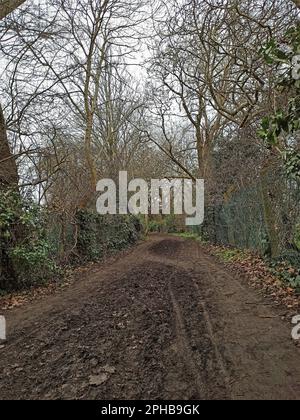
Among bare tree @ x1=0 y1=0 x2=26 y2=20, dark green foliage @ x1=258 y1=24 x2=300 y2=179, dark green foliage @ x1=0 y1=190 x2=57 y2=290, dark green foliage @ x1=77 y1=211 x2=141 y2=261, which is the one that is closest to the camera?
dark green foliage @ x1=258 y1=24 x2=300 y2=179

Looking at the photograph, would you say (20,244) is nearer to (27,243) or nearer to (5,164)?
(27,243)

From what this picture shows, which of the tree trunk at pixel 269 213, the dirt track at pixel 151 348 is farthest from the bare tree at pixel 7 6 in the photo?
the tree trunk at pixel 269 213

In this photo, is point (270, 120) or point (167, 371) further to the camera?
point (270, 120)

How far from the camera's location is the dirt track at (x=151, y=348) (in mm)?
2977

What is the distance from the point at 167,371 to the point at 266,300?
307 cm

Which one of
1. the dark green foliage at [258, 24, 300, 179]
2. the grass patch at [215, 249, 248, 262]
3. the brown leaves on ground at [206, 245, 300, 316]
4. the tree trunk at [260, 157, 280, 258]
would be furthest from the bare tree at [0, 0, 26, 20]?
the grass patch at [215, 249, 248, 262]

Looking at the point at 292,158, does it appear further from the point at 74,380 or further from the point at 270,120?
the point at 74,380

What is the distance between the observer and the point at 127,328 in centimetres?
454

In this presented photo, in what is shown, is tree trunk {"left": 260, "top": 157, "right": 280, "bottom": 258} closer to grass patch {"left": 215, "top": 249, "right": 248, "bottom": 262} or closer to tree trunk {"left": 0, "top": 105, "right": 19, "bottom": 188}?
grass patch {"left": 215, "top": 249, "right": 248, "bottom": 262}

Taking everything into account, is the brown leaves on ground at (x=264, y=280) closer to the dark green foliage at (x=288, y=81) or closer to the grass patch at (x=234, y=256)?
the grass patch at (x=234, y=256)

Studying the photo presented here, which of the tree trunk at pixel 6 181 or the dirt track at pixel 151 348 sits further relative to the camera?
the tree trunk at pixel 6 181

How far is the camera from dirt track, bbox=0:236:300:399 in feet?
9.77

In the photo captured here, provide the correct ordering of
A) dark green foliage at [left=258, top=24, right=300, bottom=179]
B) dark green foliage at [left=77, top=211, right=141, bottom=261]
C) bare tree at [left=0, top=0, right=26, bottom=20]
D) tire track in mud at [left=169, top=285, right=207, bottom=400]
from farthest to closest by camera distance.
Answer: dark green foliage at [left=77, top=211, right=141, bottom=261]
bare tree at [left=0, top=0, right=26, bottom=20]
dark green foliage at [left=258, top=24, right=300, bottom=179]
tire track in mud at [left=169, top=285, right=207, bottom=400]
